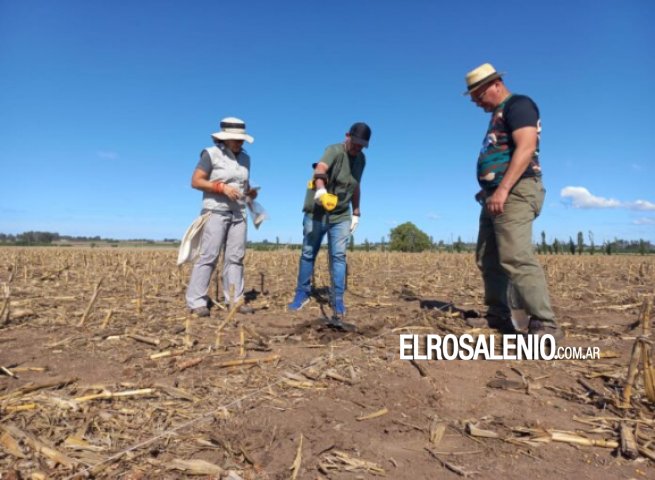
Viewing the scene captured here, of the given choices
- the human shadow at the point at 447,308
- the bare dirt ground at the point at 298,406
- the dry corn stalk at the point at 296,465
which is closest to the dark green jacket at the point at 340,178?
the bare dirt ground at the point at 298,406

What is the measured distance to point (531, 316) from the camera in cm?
384

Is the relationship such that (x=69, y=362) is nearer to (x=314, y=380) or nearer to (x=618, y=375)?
(x=314, y=380)

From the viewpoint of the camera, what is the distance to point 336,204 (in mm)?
5062

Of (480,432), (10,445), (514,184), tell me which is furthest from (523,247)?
(10,445)

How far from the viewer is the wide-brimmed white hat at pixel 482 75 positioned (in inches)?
155

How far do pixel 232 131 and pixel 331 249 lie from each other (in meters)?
1.75

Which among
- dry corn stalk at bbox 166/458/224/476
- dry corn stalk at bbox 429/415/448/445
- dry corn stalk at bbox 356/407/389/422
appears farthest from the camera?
dry corn stalk at bbox 356/407/389/422

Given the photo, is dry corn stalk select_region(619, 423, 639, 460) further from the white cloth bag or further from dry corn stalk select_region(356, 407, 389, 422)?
the white cloth bag

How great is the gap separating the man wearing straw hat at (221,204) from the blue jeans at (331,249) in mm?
796

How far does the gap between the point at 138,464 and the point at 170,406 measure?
1.90 ft

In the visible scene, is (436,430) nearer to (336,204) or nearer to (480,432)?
(480,432)

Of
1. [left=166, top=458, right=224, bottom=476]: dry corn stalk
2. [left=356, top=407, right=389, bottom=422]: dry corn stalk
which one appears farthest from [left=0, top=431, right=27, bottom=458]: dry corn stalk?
[left=356, top=407, right=389, bottom=422]: dry corn stalk

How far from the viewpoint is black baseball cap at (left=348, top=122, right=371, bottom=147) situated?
4895 mm

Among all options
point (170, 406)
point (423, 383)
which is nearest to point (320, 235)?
point (423, 383)
